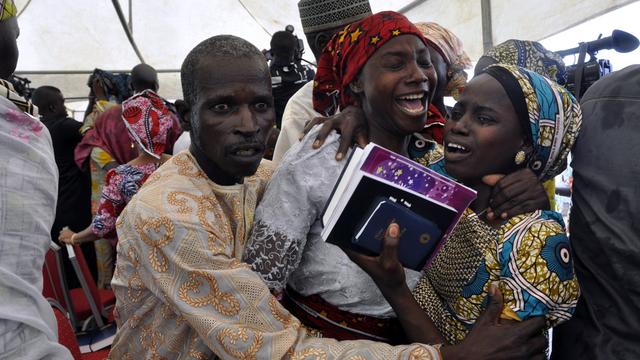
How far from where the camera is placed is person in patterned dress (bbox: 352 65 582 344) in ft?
3.88

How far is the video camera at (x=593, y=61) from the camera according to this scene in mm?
2920

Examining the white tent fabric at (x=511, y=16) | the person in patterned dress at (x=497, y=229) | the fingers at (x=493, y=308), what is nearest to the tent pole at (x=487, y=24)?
the white tent fabric at (x=511, y=16)

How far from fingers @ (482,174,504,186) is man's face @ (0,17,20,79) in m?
1.27

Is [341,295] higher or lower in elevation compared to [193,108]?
lower

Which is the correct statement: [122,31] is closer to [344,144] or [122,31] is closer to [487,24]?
[487,24]

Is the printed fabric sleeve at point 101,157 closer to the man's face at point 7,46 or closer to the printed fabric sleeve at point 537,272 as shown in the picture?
the man's face at point 7,46

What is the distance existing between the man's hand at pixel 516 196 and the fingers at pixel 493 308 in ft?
0.66

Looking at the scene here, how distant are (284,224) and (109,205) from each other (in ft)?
6.96

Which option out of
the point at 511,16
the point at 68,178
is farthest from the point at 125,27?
the point at 511,16

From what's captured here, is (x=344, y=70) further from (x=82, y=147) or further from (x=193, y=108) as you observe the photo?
(x=82, y=147)

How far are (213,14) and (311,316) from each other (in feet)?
29.6

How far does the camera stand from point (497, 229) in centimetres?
130

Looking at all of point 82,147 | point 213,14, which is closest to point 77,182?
point 82,147

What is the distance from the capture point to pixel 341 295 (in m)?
1.39
